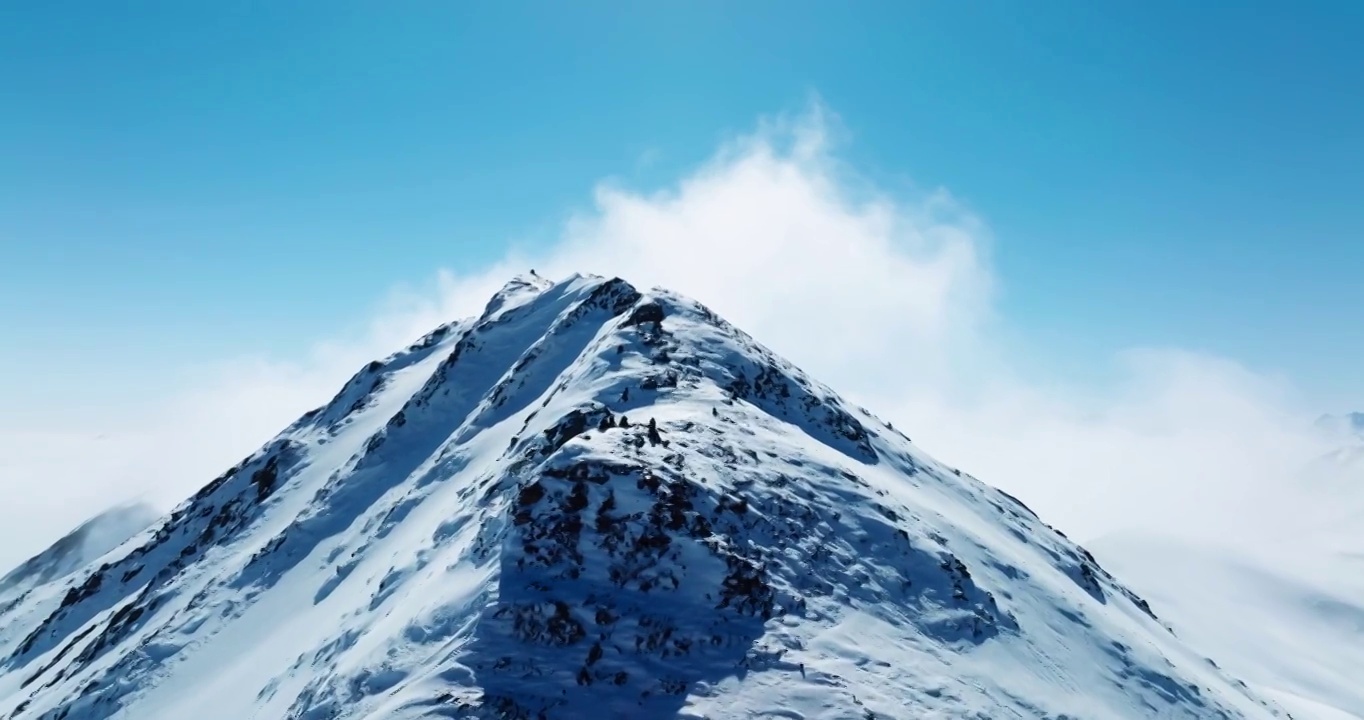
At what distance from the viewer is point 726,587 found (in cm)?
2673

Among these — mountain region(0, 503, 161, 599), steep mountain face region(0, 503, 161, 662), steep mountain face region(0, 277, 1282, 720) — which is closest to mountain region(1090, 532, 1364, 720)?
steep mountain face region(0, 277, 1282, 720)

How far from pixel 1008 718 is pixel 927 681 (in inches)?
129

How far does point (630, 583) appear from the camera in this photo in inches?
1023

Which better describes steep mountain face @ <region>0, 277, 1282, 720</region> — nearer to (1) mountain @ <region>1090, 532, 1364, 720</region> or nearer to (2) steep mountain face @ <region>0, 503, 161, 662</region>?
(2) steep mountain face @ <region>0, 503, 161, 662</region>

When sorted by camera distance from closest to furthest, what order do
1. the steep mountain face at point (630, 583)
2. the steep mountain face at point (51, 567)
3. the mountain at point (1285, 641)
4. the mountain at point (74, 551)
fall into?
1. the steep mountain face at point (630, 583)
2. the steep mountain face at point (51, 567)
3. the mountain at point (1285, 641)
4. the mountain at point (74, 551)

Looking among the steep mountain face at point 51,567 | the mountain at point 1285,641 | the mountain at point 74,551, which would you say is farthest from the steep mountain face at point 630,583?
the mountain at point 74,551

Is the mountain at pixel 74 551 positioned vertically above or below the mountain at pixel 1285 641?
below

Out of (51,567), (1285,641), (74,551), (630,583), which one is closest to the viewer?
(630,583)

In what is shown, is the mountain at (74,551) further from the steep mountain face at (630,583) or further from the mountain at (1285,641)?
the mountain at (1285,641)

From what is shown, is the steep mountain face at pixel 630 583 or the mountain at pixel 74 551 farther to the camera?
the mountain at pixel 74 551

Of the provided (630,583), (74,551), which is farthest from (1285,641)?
(74,551)

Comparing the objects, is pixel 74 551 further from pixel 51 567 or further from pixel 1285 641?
pixel 1285 641

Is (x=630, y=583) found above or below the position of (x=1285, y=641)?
below

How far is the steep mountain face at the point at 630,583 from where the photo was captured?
24094 mm
